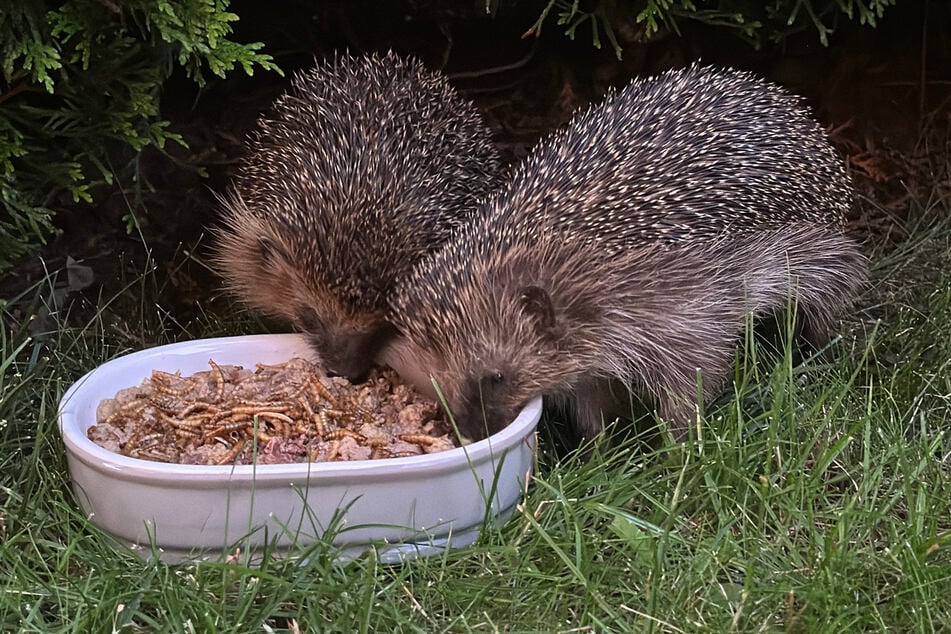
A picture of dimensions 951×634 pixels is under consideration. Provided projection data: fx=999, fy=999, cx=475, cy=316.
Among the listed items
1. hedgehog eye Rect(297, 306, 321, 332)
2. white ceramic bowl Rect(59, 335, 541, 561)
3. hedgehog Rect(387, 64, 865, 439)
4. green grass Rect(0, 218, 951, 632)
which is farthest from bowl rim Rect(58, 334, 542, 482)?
hedgehog eye Rect(297, 306, 321, 332)

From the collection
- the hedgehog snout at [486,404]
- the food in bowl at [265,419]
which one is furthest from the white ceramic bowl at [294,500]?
the hedgehog snout at [486,404]

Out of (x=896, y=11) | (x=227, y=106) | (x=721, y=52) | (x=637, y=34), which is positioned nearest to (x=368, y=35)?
(x=227, y=106)

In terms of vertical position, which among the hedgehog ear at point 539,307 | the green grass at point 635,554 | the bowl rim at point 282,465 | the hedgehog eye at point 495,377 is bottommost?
the green grass at point 635,554

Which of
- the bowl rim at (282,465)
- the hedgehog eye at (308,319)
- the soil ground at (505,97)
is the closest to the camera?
the bowl rim at (282,465)

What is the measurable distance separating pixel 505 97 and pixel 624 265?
55.8 inches

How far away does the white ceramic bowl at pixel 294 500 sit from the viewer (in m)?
2.20

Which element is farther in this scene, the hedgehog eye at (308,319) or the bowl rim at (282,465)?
the hedgehog eye at (308,319)

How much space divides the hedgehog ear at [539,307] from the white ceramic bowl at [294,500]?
18.4 inches

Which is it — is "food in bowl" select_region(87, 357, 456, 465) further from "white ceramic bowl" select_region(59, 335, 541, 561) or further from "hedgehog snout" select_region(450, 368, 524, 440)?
"white ceramic bowl" select_region(59, 335, 541, 561)

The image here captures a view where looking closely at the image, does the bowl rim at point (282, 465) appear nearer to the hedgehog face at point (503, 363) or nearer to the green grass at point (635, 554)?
the green grass at point (635, 554)

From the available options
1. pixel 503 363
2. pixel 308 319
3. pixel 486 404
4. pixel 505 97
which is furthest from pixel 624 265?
pixel 505 97

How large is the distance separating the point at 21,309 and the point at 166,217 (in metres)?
0.62

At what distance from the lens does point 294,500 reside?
2240mm

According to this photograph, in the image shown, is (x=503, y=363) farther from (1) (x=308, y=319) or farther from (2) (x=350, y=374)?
(1) (x=308, y=319)
